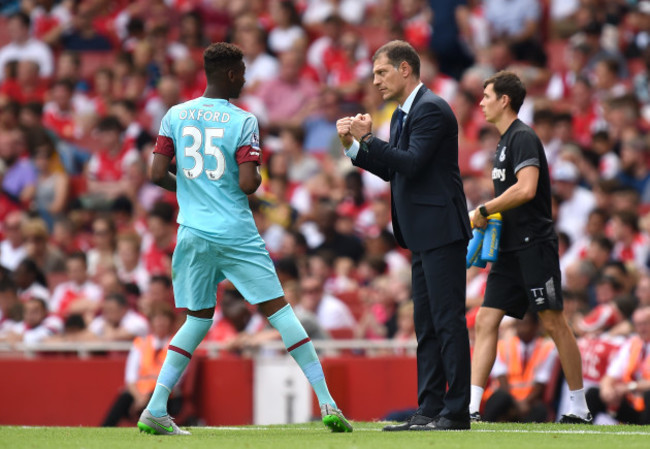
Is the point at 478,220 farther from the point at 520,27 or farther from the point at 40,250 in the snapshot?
the point at 520,27

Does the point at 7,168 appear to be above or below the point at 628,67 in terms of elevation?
below

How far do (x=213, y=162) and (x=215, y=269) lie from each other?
26.0 inches

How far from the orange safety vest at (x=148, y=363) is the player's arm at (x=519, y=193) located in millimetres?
4868

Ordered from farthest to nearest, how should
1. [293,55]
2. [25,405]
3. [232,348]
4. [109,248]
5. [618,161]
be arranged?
[293,55] → [109,248] → [618,161] → [25,405] → [232,348]

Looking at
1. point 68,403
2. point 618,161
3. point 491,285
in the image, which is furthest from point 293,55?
point 491,285

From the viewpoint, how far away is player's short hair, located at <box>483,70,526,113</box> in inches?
341

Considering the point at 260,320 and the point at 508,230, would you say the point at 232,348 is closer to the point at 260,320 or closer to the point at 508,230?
the point at 260,320

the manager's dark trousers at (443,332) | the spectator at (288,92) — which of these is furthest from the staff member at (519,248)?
the spectator at (288,92)

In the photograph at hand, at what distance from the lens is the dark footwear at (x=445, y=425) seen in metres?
7.60

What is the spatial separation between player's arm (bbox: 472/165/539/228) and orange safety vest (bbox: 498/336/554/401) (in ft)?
10.3

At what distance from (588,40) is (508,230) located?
28.3 feet

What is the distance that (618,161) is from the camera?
14.3 m

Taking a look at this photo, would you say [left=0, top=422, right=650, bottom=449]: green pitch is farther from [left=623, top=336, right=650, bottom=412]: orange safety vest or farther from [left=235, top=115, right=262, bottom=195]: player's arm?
[left=623, top=336, right=650, bottom=412]: orange safety vest

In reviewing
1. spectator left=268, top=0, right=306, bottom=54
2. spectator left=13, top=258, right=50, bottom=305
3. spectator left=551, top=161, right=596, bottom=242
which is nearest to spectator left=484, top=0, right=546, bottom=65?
spectator left=268, top=0, right=306, bottom=54
